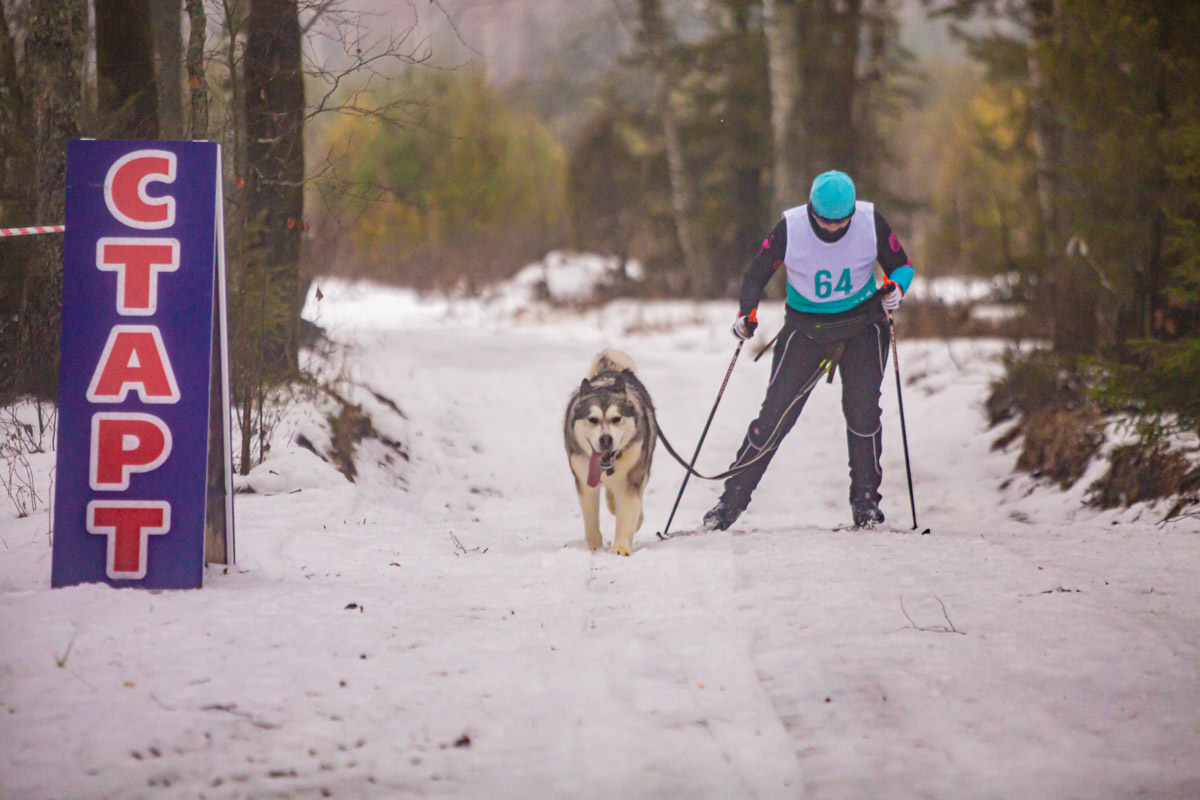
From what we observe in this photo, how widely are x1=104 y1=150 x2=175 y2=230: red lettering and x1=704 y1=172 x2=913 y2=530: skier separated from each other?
3161 millimetres

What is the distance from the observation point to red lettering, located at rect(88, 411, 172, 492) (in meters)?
3.58

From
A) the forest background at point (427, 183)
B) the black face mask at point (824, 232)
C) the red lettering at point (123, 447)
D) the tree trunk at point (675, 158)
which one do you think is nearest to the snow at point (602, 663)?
the red lettering at point (123, 447)

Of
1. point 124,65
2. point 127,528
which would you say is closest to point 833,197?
point 127,528

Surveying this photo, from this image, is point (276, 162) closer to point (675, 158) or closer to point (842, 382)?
point (842, 382)

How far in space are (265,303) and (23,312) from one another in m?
1.60

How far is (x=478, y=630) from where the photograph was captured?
357 centimetres

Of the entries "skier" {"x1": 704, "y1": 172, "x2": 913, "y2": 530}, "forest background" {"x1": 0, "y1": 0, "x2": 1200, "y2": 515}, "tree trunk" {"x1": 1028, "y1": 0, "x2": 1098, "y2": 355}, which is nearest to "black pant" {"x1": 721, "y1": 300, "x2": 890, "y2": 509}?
"skier" {"x1": 704, "y1": 172, "x2": 913, "y2": 530}

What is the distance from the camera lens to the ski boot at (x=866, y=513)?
5.63 meters

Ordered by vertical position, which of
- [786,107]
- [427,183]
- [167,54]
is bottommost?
[427,183]

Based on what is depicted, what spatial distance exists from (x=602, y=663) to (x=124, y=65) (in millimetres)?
5270

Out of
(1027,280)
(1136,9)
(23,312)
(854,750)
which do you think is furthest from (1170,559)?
(23,312)

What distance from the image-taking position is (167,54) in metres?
6.27

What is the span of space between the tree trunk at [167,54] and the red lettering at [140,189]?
2810 mm

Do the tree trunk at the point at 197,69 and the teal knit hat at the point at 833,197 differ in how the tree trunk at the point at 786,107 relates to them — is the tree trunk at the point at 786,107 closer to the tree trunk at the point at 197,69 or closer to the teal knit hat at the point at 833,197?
the teal knit hat at the point at 833,197
